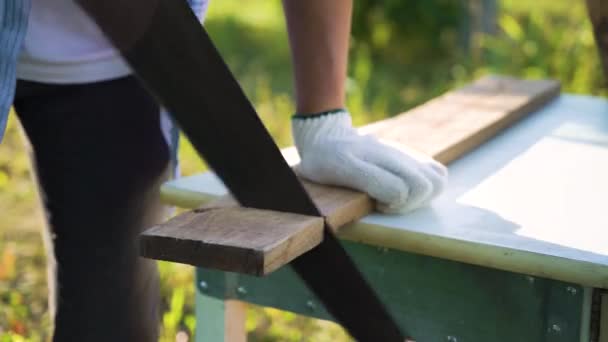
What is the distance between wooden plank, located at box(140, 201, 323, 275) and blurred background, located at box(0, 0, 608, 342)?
558 mm

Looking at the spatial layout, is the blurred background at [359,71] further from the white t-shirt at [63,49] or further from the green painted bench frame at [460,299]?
the green painted bench frame at [460,299]

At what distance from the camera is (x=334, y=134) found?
1.39 meters

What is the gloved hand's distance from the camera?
1327 mm

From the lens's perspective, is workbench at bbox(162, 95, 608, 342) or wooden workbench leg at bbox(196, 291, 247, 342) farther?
wooden workbench leg at bbox(196, 291, 247, 342)

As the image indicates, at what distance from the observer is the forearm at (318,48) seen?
137 centimetres

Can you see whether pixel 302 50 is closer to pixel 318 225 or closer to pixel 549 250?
pixel 318 225

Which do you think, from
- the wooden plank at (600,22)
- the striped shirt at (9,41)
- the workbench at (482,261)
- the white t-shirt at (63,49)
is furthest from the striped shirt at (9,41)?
the wooden plank at (600,22)

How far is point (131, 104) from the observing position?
1.56 meters

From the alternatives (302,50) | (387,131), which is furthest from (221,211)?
(387,131)

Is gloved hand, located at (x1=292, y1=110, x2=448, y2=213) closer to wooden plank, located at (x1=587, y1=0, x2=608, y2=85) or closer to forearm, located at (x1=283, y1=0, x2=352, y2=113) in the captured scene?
forearm, located at (x1=283, y1=0, x2=352, y2=113)

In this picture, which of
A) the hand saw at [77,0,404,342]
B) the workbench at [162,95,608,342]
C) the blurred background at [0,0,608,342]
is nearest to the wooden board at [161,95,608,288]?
the workbench at [162,95,608,342]

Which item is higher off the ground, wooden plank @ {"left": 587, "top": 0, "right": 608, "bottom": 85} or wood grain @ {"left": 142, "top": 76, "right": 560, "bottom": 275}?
wooden plank @ {"left": 587, "top": 0, "right": 608, "bottom": 85}

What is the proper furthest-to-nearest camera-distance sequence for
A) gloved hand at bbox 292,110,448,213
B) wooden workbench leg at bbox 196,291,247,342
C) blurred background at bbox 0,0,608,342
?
blurred background at bbox 0,0,608,342 < wooden workbench leg at bbox 196,291,247,342 < gloved hand at bbox 292,110,448,213

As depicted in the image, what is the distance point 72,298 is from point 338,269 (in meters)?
0.57
